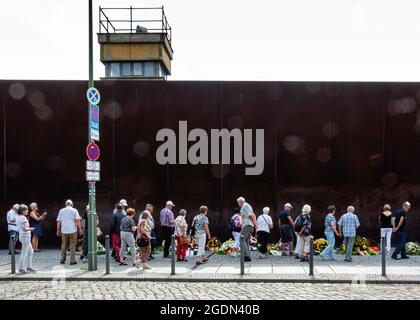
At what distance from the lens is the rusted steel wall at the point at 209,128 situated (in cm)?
1803

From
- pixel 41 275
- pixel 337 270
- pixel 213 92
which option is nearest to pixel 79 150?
A: pixel 213 92

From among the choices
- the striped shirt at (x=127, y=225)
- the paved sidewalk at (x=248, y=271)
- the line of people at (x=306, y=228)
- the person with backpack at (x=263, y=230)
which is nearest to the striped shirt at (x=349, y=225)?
the line of people at (x=306, y=228)

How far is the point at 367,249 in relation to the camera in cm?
1605

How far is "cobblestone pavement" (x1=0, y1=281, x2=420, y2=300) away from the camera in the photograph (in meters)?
9.20

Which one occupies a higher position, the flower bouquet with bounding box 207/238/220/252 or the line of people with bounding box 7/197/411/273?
the line of people with bounding box 7/197/411/273

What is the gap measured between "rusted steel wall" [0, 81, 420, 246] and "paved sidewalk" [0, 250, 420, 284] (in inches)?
142

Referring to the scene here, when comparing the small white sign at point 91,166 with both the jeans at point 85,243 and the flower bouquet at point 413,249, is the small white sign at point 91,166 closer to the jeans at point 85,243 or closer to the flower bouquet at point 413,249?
the jeans at point 85,243

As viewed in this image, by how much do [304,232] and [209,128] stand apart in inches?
234

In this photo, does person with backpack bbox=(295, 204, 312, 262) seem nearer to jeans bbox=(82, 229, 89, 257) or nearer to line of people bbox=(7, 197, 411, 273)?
line of people bbox=(7, 197, 411, 273)

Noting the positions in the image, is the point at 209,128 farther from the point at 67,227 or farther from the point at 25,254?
the point at 25,254

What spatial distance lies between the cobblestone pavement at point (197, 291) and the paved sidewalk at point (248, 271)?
1.16 ft

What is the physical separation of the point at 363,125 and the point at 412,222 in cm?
410

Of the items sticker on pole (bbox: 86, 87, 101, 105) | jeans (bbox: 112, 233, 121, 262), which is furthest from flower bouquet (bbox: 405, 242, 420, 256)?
sticker on pole (bbox: 86, 87, 101, 105)

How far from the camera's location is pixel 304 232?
A: 46.8 ft
